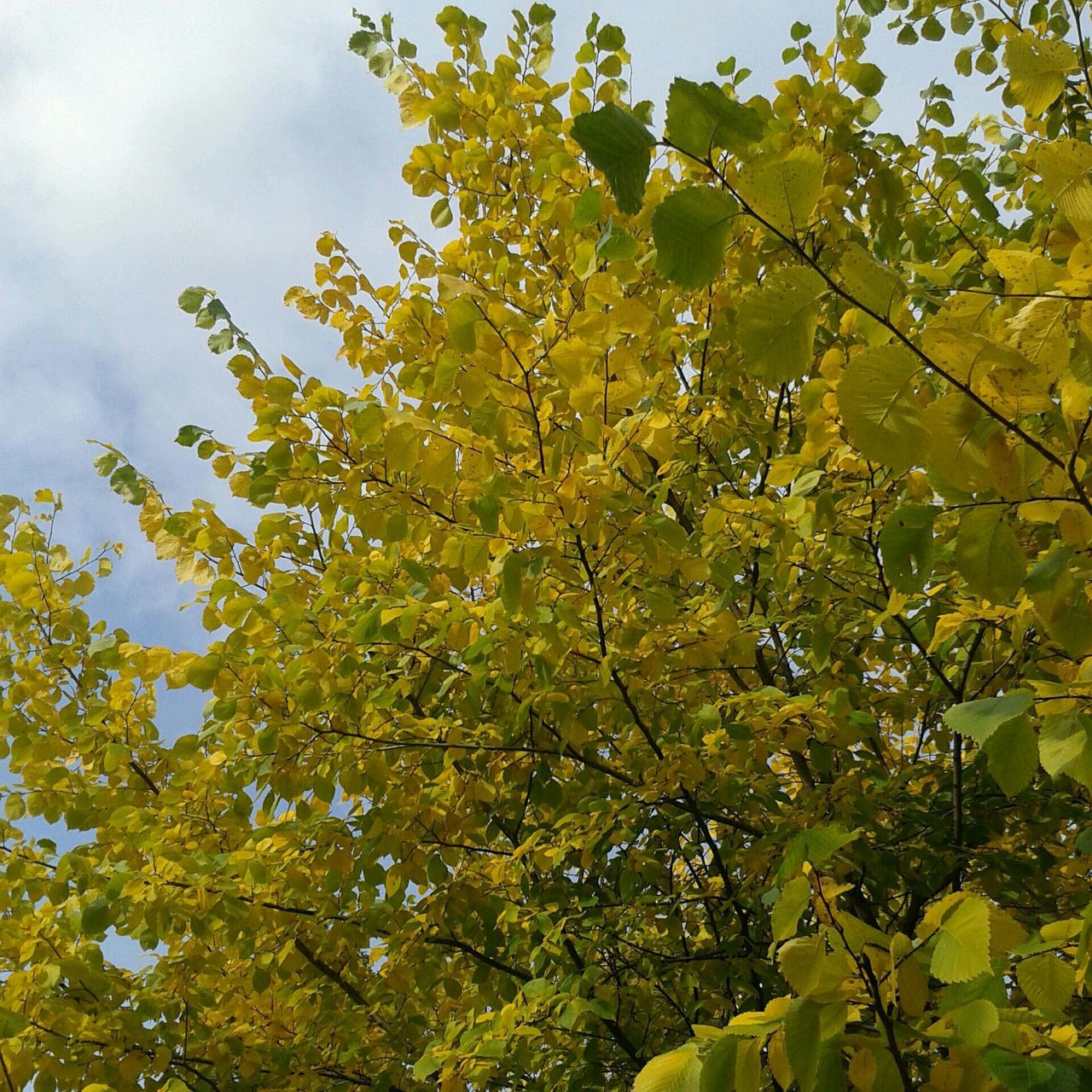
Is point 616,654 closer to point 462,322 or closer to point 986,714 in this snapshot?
point 462,322

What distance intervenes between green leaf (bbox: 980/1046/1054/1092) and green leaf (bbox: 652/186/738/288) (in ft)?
3.08

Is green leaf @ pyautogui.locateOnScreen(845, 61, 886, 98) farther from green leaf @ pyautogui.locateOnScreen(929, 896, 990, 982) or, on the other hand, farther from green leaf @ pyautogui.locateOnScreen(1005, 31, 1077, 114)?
green leaf @ pyautogui.locateOnScreen(929, 896, 990, 982)

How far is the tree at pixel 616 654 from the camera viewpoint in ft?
3.37

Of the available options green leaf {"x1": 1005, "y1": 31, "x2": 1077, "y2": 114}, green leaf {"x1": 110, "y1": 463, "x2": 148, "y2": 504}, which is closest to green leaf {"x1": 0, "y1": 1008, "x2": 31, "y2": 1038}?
green leaf {"x1": 110, "y1": 463, "x2": 148, "y2": 504}

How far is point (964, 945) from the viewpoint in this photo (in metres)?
0.99

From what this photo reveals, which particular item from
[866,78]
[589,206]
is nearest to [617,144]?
[589,206]

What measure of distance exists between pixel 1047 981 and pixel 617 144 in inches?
46.2

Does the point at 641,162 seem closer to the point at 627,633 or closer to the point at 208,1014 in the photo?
the point at 627,633

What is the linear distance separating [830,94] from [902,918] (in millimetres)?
2684

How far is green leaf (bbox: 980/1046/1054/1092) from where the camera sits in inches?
39.6

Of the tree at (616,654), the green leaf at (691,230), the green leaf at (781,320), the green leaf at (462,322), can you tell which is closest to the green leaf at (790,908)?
the tree at (616,654)

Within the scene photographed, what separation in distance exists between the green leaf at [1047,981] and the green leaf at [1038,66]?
107cm

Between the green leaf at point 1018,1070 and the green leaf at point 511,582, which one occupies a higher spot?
the green leaf at point 511,582

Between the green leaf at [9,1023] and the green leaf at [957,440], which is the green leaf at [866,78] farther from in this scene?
the green leaf at [9,1023]
